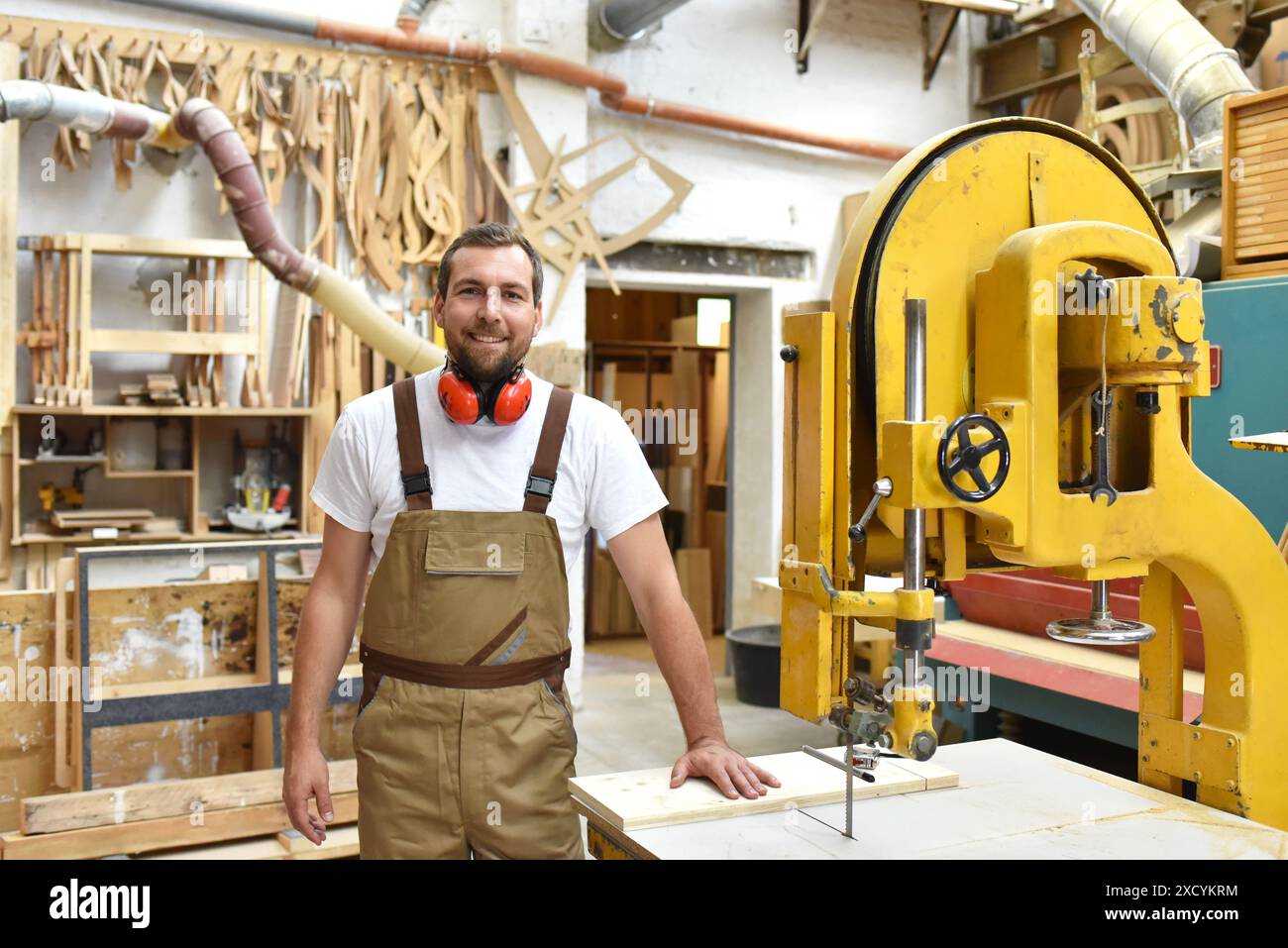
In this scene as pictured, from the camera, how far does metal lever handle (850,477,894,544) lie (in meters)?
1.52

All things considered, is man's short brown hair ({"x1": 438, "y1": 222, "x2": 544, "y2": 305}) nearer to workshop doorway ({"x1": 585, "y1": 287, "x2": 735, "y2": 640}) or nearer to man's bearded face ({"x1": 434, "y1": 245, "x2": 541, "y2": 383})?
man's bearded face ({"x1": 434, "y1": 245, "x2": 541, "y2": 383})

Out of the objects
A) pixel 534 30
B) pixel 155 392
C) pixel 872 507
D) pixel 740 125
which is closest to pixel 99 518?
pixel 155 392

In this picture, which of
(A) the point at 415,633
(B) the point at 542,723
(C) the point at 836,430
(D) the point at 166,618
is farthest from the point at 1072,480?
(D) the point at 166,618

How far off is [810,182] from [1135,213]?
5594 millimetres

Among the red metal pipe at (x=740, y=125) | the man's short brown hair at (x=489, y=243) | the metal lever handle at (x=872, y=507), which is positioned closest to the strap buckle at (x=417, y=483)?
the man's short brown hair at (x=489, y=243)

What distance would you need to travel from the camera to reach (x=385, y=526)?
80.4 inches

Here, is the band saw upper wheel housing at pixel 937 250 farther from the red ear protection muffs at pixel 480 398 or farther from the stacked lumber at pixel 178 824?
the stacked lumber at pixel 178 824

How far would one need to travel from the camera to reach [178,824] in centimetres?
361

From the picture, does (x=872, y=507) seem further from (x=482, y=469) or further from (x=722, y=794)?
(x=482, y=469)

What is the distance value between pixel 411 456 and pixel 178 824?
2220 millimetres

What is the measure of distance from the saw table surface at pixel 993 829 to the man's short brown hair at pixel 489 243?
0.96 meters

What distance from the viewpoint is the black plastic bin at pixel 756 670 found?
247 inches

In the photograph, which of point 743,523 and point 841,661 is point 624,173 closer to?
point 743,523
